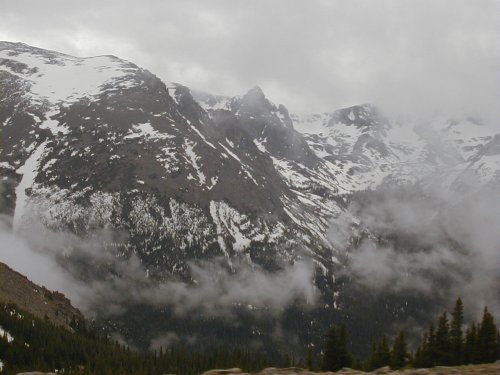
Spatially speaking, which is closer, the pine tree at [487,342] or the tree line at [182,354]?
the pine tree at [487,342]

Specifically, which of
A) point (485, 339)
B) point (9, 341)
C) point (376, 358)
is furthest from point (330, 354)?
point (9, 341)

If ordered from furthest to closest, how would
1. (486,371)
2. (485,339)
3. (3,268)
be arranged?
1. (3,268)
2. (485,339)
3. (486,371)

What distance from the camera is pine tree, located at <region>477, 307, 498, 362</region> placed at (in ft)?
213

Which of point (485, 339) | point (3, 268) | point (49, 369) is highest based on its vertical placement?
point (3, 268)

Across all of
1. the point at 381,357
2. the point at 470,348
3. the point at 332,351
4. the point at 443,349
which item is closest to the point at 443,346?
the point at 443,349

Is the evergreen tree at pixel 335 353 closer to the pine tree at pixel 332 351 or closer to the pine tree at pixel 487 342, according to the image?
the pine tree at pixel 332 351

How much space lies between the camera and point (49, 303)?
17700 cm

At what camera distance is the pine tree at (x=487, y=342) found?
64.8 metres

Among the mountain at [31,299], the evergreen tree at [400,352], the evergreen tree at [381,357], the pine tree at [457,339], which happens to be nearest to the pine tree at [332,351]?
the evergreen tree at [381,357]

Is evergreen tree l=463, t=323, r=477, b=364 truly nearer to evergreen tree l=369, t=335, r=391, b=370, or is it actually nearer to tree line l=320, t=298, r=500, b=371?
tree line l=320, t=298, r=500, b=371

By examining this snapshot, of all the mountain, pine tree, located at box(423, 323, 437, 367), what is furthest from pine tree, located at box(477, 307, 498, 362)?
the mountain

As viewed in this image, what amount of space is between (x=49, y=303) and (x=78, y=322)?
462 inches

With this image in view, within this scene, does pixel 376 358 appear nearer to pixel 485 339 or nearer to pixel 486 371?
pixel 485 339

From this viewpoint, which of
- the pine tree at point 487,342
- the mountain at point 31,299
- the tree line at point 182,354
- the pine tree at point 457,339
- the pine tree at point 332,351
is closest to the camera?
the pine tree at point 487,342
